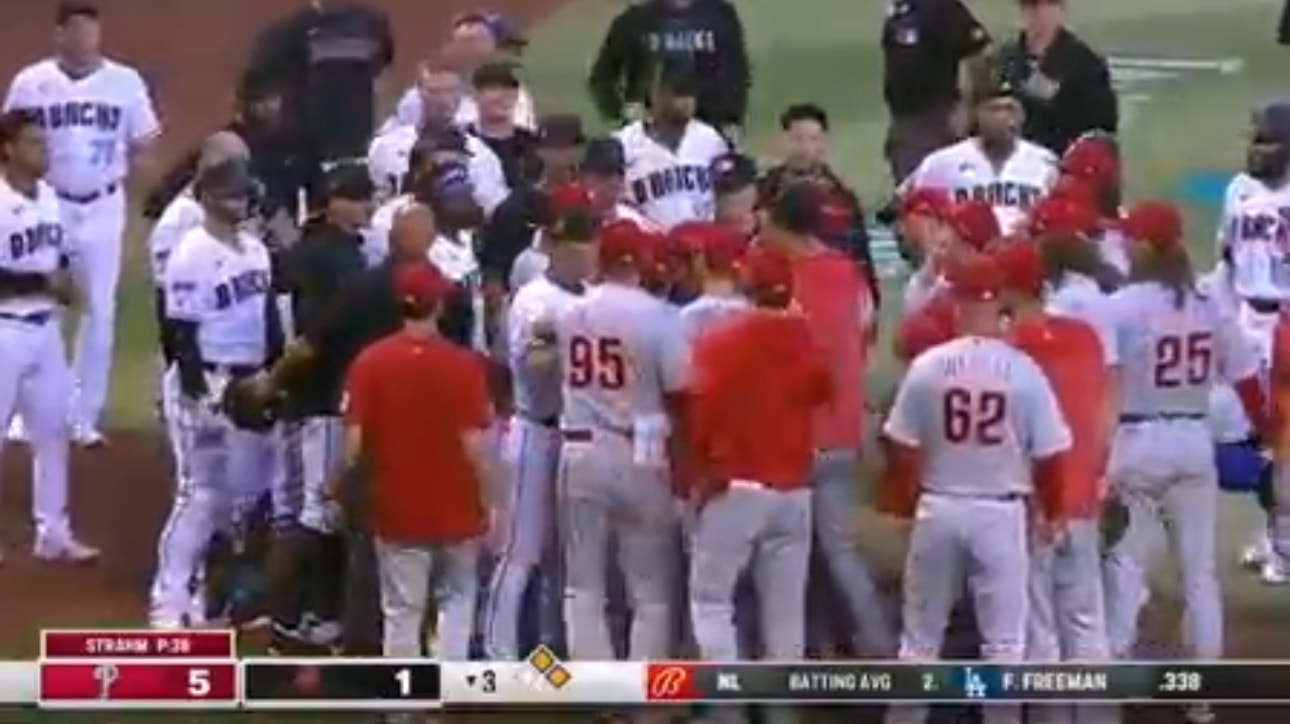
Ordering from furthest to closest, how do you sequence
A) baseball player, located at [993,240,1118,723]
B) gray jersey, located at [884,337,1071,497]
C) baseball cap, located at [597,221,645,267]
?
baseball cap, located at [597,221,645,267]
baseball player, located at [993,240,1118,723]
gray jersey, located at [884,337,1071,497]

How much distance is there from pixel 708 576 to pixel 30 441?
1.58m

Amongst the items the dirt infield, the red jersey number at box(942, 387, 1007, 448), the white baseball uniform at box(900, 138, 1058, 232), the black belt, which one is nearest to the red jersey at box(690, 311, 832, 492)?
the red jersey number at box(942, 387, 1007, 448)

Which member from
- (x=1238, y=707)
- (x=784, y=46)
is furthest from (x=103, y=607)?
(x=1238, y=707)

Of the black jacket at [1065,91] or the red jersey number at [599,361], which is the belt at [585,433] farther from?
the black jacket at [1065,91]

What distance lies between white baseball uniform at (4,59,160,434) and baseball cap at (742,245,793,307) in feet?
4.70

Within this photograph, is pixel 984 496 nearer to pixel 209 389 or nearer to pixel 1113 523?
pixel 1113 523

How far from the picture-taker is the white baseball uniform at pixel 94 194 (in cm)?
789

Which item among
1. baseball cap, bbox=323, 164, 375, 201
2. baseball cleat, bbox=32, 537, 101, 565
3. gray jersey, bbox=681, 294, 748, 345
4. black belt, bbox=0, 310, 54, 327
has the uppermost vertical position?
baseball cap, bbox=323, 164, 375, 201

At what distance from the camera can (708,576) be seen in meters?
7.75

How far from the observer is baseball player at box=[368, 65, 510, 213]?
7.88 metres

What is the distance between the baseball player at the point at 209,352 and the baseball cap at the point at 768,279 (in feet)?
3.58

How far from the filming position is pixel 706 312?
25.1 feet

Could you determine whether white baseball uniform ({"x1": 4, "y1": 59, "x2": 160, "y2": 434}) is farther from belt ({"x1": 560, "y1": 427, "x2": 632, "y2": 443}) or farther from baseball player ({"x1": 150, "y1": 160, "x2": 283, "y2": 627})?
belt ({"x1": 560, "y1": 427, "x2": 632, "y2": 443})

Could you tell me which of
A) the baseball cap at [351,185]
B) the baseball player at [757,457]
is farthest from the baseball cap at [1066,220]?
the baseball cap at [351,185]
